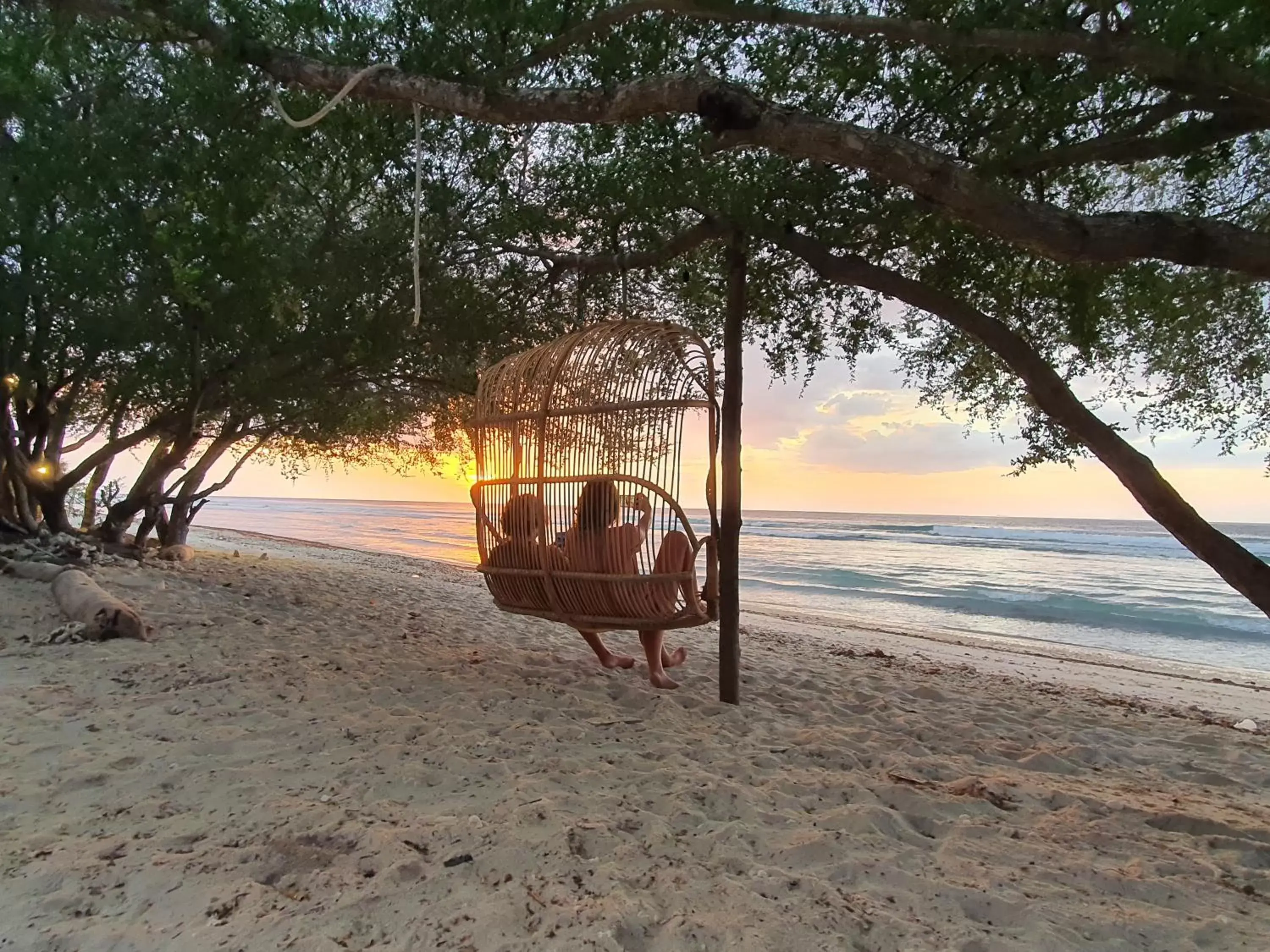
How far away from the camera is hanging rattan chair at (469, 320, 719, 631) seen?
3.94 metres

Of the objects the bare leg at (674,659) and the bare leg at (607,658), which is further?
the bare leg at (674,659)

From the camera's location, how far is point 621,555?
12.9 ft

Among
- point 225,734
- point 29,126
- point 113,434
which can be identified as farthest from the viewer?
point 113,434

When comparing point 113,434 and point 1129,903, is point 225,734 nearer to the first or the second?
point 1129,903

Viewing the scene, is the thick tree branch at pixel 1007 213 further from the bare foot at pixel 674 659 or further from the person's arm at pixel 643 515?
the bare foot at pixel 674 659

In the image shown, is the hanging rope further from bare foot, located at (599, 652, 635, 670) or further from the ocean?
the ocean

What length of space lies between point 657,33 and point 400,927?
4.43m

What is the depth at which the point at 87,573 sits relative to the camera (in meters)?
7.27

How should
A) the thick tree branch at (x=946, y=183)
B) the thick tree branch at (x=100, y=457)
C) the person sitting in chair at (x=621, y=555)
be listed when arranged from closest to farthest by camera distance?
1. the thick tree branch at (x=946, y=183)
2. the person sitting in chair at (x=621, y=555)
3. the thick tree branch at (x=100, y=457)

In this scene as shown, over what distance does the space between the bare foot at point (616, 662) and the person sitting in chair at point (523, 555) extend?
3.79ft

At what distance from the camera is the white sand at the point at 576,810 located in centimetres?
197

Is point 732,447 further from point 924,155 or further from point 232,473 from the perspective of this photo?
point 232,473

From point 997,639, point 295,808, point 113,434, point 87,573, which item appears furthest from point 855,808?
point 113,434

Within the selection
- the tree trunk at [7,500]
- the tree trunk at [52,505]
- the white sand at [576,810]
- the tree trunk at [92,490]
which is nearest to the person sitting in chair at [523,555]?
the white sand at [576,810]
